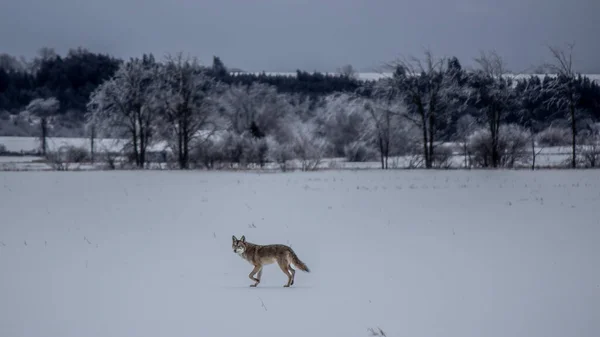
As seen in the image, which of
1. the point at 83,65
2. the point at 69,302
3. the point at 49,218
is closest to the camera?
the point at 69,302

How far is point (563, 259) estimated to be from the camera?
33.1 feet

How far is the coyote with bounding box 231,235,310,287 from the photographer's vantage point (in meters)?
7.90

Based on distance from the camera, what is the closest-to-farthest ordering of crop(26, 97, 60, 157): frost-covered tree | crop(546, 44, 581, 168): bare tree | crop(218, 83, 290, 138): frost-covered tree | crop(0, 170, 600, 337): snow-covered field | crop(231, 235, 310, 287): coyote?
1. crop(0, 170, 600, 337): snow-covered field
2. crop(231, 235, 310, 287): coyote
3. crop(546, 44, 581, 168): bare tree
4. crop(218, 83, 290, 138): frost-covered tree
5. crop(26, 97, 60, 157): frost-covered tree

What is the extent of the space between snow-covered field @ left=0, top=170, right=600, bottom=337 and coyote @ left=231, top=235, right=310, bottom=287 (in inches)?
14.2

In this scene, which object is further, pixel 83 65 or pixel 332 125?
pixel 83 65

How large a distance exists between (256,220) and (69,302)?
26.5 feet

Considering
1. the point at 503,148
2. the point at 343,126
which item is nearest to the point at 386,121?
the point at 503,148

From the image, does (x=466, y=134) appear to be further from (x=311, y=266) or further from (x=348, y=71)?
(x=348, y=71)

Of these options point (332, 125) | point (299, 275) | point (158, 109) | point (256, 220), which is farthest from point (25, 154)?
point (299, 275)

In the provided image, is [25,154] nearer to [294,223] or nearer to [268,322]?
[294,223]

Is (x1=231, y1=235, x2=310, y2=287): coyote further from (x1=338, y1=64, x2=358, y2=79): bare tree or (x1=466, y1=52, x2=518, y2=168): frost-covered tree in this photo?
(x1=338, y1=64, x2=358, y2=79): bare tree

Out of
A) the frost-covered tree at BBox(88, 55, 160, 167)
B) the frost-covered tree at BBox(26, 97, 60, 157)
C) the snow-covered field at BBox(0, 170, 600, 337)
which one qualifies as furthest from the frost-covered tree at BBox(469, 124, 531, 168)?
the frost-covered tree at BBox(26, 97, 60, 157)

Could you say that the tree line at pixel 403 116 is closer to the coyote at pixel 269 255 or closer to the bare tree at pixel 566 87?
the bare tree at pixel 566 87

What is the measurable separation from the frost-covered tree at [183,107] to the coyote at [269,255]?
110ft
